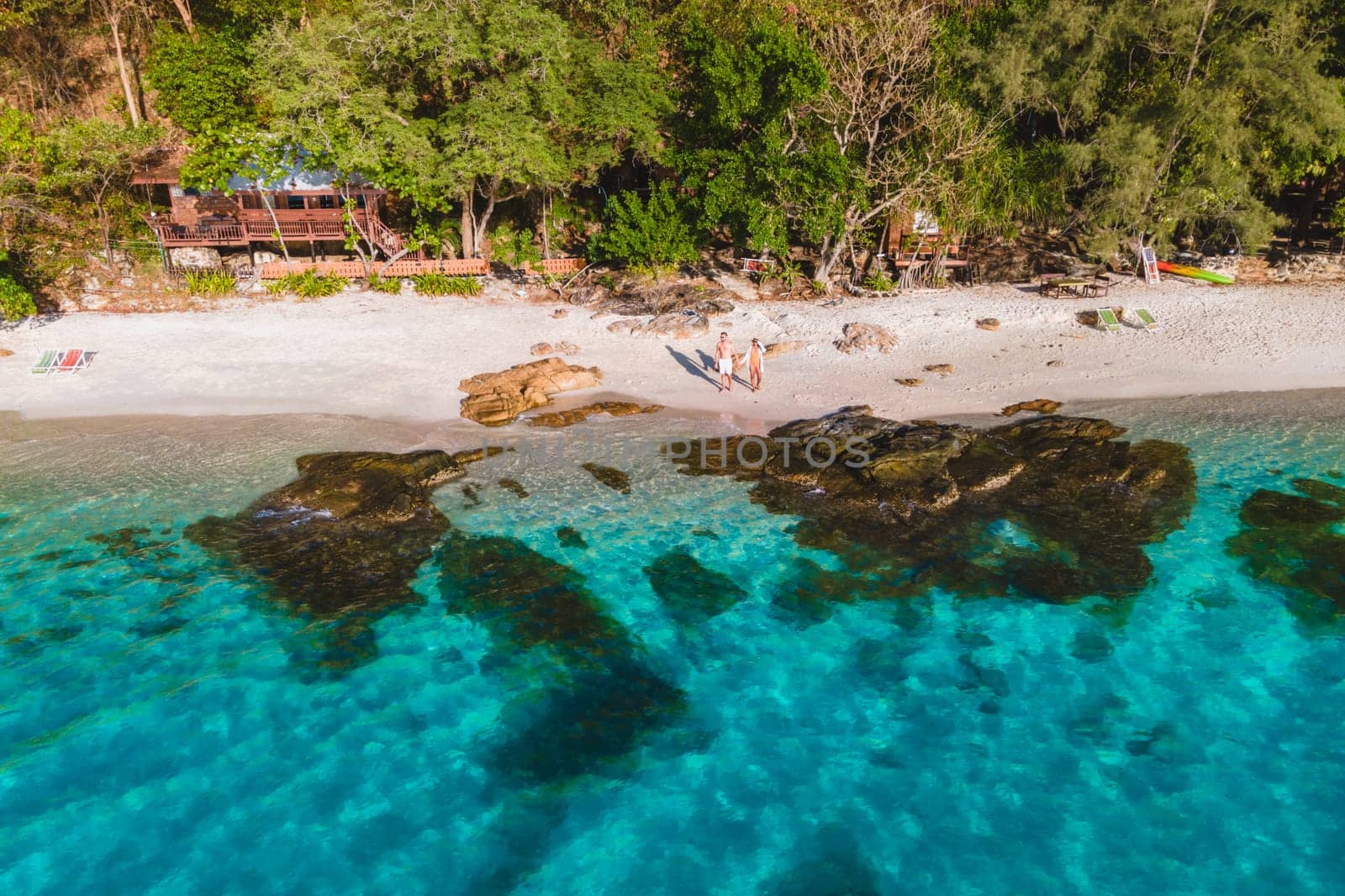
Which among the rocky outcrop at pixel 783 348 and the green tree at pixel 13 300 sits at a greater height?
the green tree at pixel 13 300

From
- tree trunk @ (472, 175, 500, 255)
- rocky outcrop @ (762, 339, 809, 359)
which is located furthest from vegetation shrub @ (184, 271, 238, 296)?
rocky outcrop @ (762, 339, 809, 359)

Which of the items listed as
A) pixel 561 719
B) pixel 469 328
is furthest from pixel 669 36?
pixel 561 719

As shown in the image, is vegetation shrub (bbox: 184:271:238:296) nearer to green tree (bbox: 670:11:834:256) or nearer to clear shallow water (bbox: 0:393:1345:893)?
clear shallow water (bbox: 0:393:1345:893)

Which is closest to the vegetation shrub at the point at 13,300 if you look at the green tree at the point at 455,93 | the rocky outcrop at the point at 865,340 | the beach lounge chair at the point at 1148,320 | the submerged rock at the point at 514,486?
the green tree at the point at 455,93

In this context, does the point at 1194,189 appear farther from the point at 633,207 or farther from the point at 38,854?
the point at 38,854

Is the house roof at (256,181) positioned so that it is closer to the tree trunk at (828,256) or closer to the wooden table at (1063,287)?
the tree trunk at (828,256)

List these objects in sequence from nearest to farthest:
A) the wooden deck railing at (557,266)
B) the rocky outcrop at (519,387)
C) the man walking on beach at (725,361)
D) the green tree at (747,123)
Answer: the rocky outcrop at (519,387) → the man walking on beach at (725,361) → the green tree at (747,123) → the wooden deck railing at (557,266)

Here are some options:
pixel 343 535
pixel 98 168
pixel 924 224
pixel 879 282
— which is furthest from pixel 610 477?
pixel 98 168
